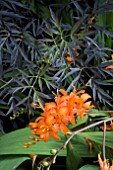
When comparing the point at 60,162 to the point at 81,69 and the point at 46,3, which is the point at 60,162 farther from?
the point at 46,3

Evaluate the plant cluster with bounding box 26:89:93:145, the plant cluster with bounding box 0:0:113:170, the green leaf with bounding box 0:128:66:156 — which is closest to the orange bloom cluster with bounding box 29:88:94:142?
the plant cluster with bounding box 26:89:93:145

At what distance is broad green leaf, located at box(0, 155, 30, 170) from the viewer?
4.07ft

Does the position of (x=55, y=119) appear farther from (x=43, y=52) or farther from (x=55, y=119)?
(x=43, y=52)

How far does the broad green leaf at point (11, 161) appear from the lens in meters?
1.24

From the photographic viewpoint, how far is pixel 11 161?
128 cm

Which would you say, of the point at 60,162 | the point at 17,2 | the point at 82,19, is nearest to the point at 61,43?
the point at 82,19

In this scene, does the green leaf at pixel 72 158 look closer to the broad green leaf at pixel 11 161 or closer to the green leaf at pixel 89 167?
the green leaf at pixel 89 167

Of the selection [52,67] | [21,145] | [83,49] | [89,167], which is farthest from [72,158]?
[83,49]

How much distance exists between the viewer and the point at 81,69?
4.73 feet

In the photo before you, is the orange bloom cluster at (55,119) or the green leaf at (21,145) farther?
the green leaf at (21,145)

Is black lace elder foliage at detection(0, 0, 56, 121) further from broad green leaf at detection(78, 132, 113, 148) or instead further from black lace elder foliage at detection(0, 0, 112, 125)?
broad green leaf at detection(78, 132, 113, 148)

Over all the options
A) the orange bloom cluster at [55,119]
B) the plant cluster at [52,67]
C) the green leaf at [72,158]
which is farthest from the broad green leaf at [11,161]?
the orange bloom cluster at [55,119]

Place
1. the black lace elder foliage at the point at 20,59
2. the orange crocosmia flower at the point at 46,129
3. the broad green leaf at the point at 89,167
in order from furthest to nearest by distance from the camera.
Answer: the black lace elder foliage at the point at 20,59, the broad green leaf at the point at 89,167, the orange crocosmia flower at the point at 46,129

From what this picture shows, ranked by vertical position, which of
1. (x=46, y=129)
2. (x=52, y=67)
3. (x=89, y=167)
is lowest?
Answer: (x=89, y=167)
